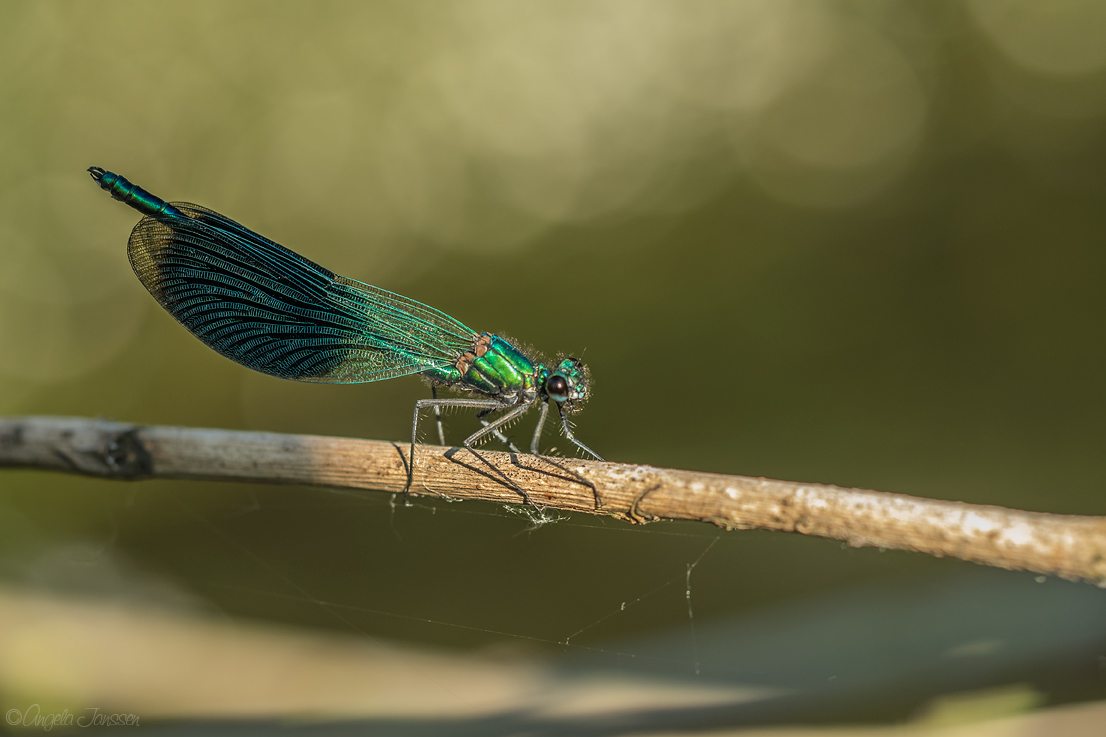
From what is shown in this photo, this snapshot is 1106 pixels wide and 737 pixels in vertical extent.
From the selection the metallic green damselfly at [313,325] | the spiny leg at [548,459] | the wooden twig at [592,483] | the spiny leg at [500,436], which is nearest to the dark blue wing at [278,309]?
the metallic green damselfly at [313,325]

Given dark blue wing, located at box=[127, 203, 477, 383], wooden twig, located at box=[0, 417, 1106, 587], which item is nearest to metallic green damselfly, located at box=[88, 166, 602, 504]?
dark blue wing, located at box=[127, 203, 477, 383]

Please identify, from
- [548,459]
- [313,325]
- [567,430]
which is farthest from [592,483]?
[313,325]

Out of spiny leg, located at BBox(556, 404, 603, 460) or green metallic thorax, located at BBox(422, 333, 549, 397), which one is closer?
spiny leg, located at BBox(556, 404, 603, 460)

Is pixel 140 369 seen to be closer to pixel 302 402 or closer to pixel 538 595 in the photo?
pixel 302 402

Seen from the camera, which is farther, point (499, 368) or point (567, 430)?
point (499, 368)

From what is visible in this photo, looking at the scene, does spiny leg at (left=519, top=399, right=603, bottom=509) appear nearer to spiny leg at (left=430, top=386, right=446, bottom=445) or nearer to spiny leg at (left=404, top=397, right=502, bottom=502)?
spiny leg at (left=404, top=397, right=502, bottom=502)

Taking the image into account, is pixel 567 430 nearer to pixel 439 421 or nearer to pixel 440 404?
pixel 440 404

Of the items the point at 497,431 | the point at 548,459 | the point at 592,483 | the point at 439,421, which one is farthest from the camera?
the point at 439,421

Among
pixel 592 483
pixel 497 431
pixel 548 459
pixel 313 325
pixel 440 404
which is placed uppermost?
pixel 313 325

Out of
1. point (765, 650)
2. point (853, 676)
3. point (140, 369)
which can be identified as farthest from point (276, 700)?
point (140, 369)
